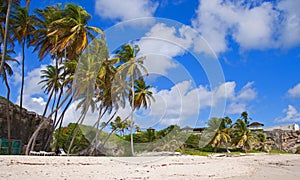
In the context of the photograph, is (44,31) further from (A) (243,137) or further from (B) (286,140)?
(B) (286,140)

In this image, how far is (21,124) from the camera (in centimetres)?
2578

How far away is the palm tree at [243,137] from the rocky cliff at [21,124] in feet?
107

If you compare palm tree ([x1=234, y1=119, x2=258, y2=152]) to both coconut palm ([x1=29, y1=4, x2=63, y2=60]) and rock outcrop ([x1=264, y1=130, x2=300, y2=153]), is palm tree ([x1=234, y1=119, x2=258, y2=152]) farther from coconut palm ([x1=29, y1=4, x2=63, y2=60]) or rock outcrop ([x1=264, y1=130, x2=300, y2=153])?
coconut palm ([x1=29, y1=4, x2=63, y2=60])

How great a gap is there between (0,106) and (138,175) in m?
18.8

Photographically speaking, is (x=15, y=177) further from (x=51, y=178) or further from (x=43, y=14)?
(x=43, y=14)

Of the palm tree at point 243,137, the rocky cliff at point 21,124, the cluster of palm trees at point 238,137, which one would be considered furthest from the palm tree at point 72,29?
the palm tree at point 243,137

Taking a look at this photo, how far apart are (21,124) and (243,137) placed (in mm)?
36214

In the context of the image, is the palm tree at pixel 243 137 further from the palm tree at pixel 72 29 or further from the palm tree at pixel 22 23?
the palm tree at pixel 22 23

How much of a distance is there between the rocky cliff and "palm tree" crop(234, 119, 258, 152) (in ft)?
107

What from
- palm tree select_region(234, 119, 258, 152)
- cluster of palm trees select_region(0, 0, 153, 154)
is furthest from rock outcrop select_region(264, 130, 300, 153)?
cluster of palm trees select_region(0, 0, 153, 154)

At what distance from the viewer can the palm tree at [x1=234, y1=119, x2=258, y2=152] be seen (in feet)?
160

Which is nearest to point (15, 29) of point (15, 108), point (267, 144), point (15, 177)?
point (15, 108)

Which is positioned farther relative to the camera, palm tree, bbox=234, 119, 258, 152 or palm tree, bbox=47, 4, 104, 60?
palm tree, bbox=234, 119, 258, 152

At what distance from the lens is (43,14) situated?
20.9 metres
